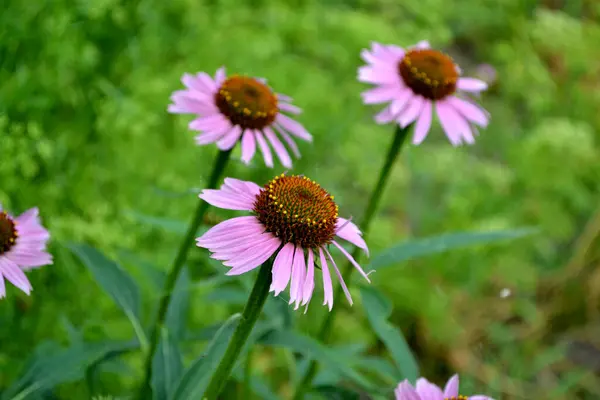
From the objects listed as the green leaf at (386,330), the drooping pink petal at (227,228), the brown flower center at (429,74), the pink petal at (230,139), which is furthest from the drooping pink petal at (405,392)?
the brown flower center at (429,74)

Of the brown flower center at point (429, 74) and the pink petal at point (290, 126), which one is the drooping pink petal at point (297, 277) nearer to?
the pink petal at point (290, 126)

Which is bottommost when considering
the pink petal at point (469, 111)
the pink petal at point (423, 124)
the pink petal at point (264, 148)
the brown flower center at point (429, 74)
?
the pink petal at point (264, 148)

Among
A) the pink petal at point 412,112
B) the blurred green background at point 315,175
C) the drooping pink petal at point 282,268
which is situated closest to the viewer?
the drooping pink petal at point 282,268

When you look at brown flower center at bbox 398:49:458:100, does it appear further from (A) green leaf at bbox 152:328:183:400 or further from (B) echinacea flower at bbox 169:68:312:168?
(A) green leaf at bbox 152:328:183:400

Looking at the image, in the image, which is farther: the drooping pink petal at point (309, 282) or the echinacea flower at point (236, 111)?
the echinacea flower at point (236, 111)

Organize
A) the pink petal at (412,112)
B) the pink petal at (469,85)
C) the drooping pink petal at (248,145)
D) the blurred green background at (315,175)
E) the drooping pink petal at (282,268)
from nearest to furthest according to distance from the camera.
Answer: the drooping pink petal at (282,268) → the drooping pink petal at (248,145) → the pink petal at (412,112) → the pink petal at (469,85) → the blurred green background at (315,175)

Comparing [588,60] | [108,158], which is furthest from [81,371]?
[588,60]

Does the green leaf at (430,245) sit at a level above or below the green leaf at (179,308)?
above
